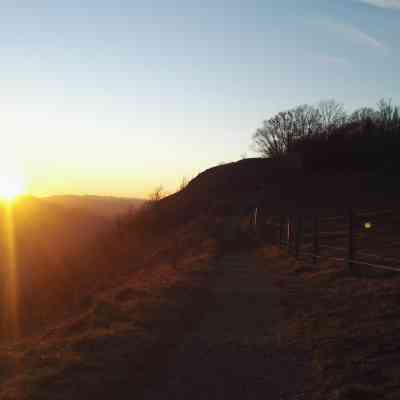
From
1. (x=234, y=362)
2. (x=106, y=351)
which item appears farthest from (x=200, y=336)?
(x=106, y=351)

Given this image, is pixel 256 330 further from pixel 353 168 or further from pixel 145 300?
pixel 353 168

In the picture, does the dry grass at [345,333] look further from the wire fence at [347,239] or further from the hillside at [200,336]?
the wire fence at [347,239]

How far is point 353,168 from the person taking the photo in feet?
240

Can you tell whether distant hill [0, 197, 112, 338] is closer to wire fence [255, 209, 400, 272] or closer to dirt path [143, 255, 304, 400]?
wire fence [255, 209, 400, 272]

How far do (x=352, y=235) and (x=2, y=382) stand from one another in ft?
31.9

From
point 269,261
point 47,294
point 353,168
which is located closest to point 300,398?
point 269,261

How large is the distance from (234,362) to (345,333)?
170 cm

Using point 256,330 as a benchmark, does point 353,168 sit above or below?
above

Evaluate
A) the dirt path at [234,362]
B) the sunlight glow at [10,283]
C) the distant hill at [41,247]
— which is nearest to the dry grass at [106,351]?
the dirt path at [234,362]

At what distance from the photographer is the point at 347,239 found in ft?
67.7

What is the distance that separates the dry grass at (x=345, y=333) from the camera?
662cm

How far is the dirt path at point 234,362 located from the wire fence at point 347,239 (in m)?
3.08

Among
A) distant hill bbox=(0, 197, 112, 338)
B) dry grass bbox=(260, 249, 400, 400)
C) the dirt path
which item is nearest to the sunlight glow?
distant hill bbox=(0, 197, 112, 338)

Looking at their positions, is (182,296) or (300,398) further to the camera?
(182,296)
